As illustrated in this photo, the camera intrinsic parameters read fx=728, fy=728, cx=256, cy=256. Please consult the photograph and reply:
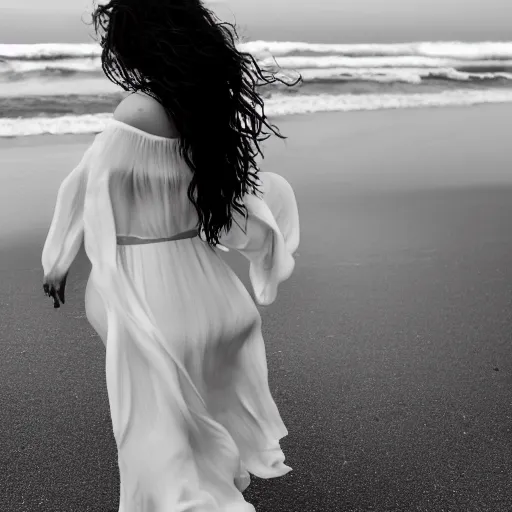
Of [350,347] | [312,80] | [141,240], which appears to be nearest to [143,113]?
[141,240]

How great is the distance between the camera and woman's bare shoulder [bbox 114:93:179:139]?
189cm

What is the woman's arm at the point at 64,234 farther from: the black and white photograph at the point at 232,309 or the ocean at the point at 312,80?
the ocean at the point at 312,80

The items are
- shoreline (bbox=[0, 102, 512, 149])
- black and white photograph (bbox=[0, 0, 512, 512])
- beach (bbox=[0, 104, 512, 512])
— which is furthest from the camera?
shoreline (bbox=[0, 102, 512, 149])

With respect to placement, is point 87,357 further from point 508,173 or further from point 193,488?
point 508,173

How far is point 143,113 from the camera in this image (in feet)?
6.20

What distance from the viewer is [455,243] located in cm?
534

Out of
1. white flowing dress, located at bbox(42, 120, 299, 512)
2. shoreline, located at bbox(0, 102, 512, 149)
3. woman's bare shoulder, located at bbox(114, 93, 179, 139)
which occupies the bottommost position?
shoreline, located at bbox(0, 102, 512, 149)

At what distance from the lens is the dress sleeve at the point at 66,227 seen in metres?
2.03

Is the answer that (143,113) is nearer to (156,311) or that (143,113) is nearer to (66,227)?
(66,227)

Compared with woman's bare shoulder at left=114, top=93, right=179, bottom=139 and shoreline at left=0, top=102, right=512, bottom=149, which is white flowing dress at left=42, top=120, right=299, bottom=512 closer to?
woman's bare shoulder at left=114, top=93, right=179, bottom=139

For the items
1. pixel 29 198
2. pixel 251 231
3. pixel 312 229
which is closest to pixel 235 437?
pixel 251 231

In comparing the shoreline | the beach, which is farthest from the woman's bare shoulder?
the shoreline

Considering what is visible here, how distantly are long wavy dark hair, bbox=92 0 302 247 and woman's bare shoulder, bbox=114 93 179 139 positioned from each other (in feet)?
0.06

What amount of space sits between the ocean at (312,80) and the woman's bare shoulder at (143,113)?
227 inches
